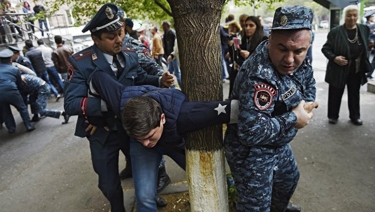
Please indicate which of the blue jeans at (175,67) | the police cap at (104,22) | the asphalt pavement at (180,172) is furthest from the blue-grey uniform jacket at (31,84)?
the police cap at (104,22)

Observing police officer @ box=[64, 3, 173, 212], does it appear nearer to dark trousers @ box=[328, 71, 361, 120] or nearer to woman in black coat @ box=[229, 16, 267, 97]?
woman in black coat @ box=[229, 16, 267, 97]

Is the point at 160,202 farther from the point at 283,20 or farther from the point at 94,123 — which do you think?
the point at 283,20

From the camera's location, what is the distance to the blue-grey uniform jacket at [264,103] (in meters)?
1.60

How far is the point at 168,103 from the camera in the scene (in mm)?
1845

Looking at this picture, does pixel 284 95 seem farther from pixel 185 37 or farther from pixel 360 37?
pixel 360 37

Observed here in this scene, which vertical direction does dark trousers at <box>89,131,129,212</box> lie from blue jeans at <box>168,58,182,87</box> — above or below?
above

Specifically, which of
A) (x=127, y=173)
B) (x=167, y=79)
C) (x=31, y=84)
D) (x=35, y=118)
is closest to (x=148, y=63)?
(x=167, y=79)

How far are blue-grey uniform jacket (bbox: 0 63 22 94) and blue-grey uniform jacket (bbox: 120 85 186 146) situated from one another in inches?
191

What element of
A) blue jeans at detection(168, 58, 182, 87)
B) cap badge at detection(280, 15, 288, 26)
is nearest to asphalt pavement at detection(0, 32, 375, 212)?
cap badge at detection(280, 15, 288, 26)

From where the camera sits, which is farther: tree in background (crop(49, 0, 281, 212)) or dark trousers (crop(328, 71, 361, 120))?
dark trousers (crop(328, 71, 361, 120))

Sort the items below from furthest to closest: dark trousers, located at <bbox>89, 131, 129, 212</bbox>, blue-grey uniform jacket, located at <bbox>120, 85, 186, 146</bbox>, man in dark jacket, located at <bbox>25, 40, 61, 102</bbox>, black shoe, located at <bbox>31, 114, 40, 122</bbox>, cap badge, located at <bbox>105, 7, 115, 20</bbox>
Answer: man in dark jacket, located at <bbox>25, 40, 61, 102</bbox> → black shoe, located at <bbox>31, 114, 40, 122</bbox> → dark trousers, located at <bbox>89, 131, 129, 212</bbox> → cap badge, located at <bbox>105, 7, 115, 20</bbox> → blue-grey uniform jacket, located at <bbox>120, 85, 186, 146</bbox>

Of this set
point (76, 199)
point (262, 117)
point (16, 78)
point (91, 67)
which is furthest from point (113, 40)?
point (16, 78)

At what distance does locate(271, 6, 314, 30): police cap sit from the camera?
154 cm

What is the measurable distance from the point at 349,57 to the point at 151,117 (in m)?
3.73
